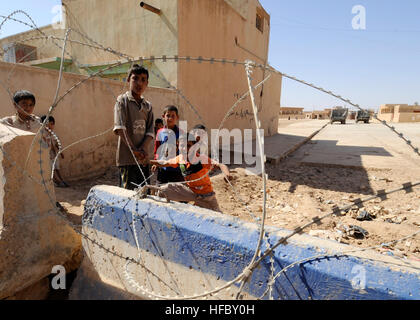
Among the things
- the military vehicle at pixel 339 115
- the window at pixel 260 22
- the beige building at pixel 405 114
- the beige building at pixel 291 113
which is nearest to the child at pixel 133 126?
the window at pixel 260 22

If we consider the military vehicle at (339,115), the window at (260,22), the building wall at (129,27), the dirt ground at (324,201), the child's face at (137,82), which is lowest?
the dirt ground at (324,201)

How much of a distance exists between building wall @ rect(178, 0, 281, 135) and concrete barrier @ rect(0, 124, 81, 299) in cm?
423

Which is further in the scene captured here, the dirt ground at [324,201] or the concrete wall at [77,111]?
the concrete wall at [77,111]

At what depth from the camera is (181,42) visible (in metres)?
6.55

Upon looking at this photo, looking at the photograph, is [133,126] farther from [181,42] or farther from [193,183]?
[181,42]

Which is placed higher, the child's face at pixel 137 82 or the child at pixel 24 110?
the child's face at pixel 137 82

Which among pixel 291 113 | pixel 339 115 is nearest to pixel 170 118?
pixel 339 115

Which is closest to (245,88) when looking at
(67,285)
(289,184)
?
(289,184)

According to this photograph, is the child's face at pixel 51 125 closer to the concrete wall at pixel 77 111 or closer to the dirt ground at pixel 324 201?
the concrete wall at pixel 77 111

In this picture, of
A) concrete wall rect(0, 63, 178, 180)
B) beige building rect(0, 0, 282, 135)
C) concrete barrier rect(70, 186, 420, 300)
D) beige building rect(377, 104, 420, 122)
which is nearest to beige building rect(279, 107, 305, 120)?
beige building rect(377, 104, 420, 122)

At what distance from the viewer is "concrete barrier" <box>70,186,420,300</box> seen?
3.89ft

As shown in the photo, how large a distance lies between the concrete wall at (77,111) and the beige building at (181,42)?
1.98ft

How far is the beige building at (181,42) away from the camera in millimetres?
6602

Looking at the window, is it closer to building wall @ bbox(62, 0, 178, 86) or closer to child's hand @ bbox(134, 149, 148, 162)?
building wall @ bbox(62, 0, 178, 86)
